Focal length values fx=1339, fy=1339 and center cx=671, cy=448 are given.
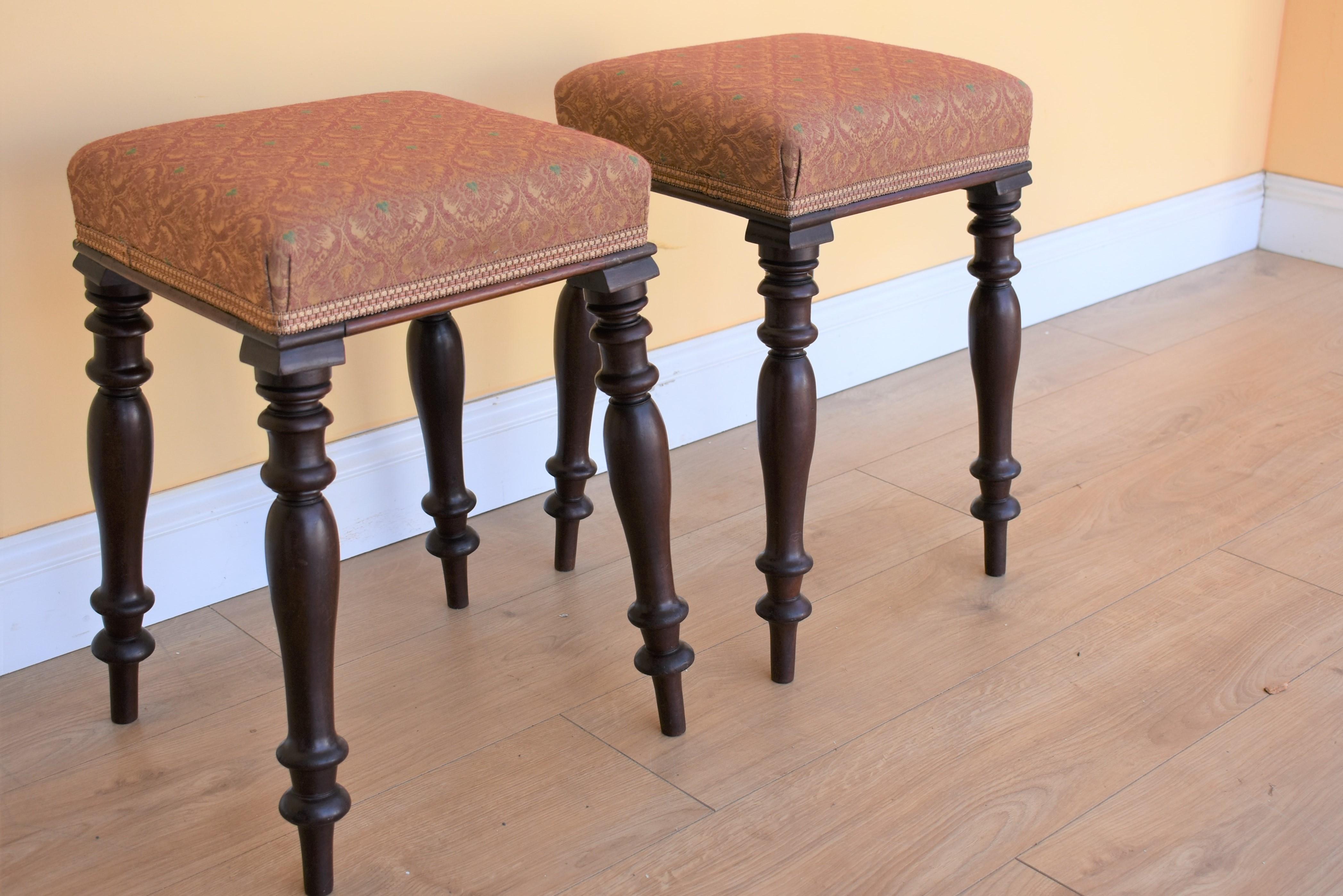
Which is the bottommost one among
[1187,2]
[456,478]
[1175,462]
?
[1175,462]

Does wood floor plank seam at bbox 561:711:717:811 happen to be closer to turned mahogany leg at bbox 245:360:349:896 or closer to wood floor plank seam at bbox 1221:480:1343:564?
turned mahogany leg at bbox 245:360:349:896

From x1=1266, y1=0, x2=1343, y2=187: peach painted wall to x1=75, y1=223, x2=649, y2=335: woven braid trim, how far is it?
6.43ft

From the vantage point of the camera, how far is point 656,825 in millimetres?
1128

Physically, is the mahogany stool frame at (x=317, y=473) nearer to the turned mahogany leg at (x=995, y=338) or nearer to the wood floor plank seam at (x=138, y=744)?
the wood floor plank seam at (x=138, y=744)

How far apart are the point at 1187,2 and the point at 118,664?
2.05 metres

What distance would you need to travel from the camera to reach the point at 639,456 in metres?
1.12

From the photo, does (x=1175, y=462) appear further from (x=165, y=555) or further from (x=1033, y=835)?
(x=165, y=555)

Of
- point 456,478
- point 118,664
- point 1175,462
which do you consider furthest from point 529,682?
point 1175,462

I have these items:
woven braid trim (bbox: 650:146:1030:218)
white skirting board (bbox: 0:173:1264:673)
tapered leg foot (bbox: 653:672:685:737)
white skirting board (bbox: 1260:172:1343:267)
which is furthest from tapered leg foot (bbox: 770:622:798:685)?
white skirting board (bbox: 1260:172:1343:267)

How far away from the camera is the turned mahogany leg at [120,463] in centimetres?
113

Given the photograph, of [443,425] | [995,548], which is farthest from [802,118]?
[995,548]

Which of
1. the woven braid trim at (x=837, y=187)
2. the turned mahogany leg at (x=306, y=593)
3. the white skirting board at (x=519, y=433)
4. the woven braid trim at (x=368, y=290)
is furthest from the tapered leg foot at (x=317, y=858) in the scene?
the woven braid trim at (x=837, y=187)

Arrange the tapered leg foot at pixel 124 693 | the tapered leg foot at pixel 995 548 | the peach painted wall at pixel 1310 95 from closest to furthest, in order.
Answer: the tapered leg foot at pixel 124 693, the tapered leg foot at pixel 995 548, the peach painted wall at pixel 1310 95

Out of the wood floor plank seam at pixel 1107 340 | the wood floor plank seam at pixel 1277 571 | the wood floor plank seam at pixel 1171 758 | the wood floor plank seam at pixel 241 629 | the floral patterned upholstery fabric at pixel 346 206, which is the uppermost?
the floral patterned upholstery fabric at pixel 346 206
